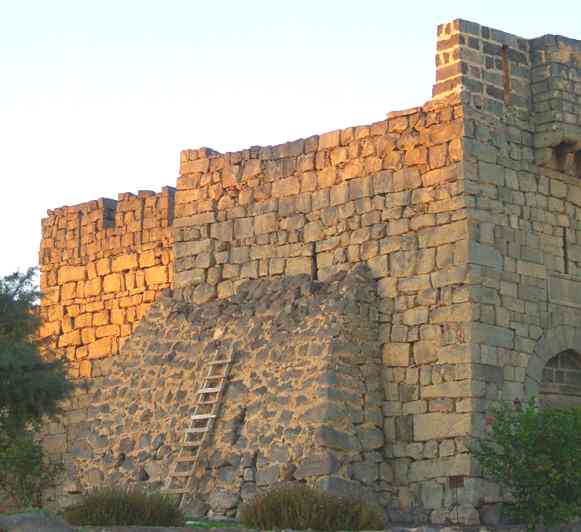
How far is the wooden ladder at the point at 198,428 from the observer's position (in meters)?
18.4

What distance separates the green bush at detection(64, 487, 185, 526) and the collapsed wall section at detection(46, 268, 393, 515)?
6.90ft

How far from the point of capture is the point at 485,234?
17.9m

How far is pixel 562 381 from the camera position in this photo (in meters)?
18.6

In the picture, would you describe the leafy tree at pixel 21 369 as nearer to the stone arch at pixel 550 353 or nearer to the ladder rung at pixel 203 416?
the ladder rung at pixel 203 416

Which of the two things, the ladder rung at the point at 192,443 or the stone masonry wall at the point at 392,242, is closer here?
the stone masonry wall at the point at 392,242

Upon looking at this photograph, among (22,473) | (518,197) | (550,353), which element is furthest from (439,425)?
(22,473)

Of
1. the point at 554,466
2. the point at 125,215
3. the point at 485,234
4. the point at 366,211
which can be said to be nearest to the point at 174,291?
the point at 125,215

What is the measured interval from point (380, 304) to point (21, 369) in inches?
177

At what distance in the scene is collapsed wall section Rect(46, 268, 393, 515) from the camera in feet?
57.7

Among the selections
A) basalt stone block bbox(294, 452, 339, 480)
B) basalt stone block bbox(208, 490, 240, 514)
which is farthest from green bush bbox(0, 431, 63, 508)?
basalt stone block bbox(294, 452, 339, 480)

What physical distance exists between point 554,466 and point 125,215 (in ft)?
28.0

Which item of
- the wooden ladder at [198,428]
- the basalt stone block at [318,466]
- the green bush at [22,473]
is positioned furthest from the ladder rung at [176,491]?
the green bush at [22,473]

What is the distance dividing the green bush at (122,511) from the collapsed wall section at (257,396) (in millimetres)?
2105

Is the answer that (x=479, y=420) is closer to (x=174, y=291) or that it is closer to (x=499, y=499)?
(x=499, y=499)
